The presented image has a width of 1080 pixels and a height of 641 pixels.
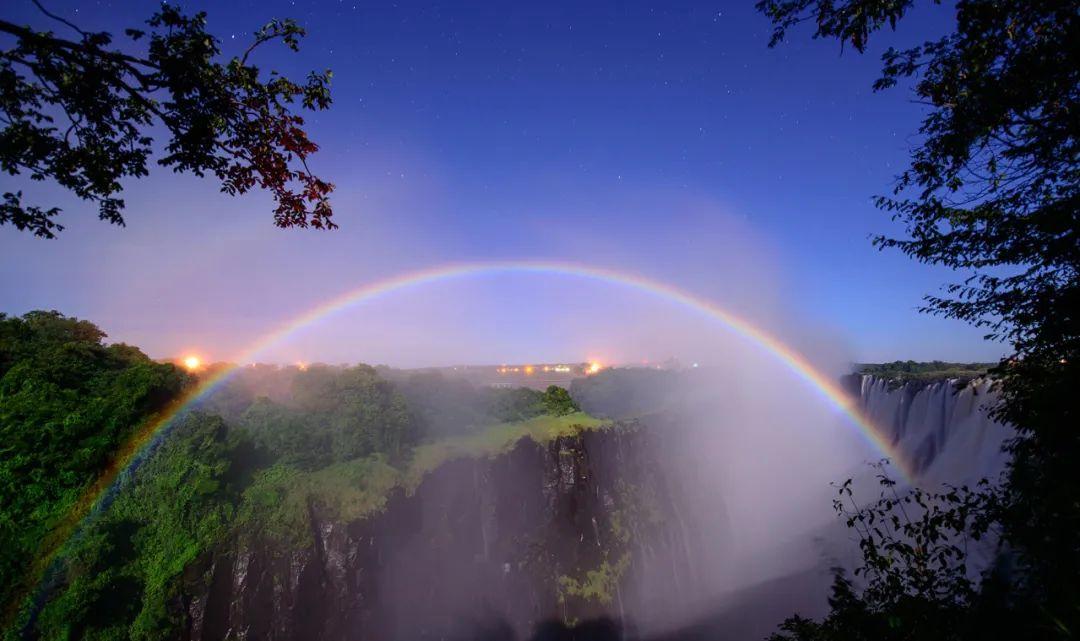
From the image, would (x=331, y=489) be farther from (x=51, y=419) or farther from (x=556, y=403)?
(x=556, y=403)

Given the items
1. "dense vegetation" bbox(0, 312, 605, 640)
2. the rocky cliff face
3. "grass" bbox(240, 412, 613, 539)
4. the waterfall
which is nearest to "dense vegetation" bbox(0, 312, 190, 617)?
"dense vegetation" bbox(0, 312, 605, 640)

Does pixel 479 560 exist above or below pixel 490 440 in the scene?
below

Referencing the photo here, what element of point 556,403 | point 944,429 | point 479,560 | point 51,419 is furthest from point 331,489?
point 944,429

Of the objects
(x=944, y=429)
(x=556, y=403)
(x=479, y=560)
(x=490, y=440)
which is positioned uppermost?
(x=556, y=403)

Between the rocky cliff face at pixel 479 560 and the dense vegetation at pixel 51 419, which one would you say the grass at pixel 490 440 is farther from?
the dense vegetation at pixel 51 419

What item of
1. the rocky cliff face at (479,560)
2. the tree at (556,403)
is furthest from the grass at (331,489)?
the tree at (556,403)

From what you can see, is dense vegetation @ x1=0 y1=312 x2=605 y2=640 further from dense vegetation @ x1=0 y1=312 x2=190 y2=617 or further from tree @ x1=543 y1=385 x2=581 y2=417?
tree @ x1=543 y1=385 x2=581 y2=417
